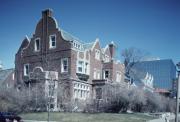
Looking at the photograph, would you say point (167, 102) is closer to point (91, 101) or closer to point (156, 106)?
point (156, 106)

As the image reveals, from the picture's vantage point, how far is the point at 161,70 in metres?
162

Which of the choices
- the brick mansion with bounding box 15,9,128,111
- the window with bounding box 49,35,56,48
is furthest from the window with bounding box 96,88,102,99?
the window with bounding box 49,35,56,48

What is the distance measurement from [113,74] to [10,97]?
19.7 m

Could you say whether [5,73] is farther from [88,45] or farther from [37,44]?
[88,45]

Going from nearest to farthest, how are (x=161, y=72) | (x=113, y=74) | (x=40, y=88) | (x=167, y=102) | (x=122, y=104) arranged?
(x=40, y=88) → (x=122, y=104) → (x=113, y=74) → (x=167, y=102) → (x=161, y=72)

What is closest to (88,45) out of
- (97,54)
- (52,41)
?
(97,54)

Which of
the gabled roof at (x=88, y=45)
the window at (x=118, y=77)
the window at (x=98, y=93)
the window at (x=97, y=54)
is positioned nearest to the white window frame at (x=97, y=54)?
the window at (x=97, y=54)

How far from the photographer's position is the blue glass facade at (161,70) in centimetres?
15950

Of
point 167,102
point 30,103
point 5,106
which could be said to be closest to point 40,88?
point 30,103

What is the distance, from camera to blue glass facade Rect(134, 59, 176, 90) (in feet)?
523

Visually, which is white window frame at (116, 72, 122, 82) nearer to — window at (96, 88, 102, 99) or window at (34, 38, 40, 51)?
window at (96, 88, 102, 99)

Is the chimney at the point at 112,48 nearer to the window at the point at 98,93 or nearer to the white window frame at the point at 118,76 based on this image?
the white window frame at the point at 118,76

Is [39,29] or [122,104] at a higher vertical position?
[39,29]

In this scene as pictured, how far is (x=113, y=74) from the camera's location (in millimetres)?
44562
